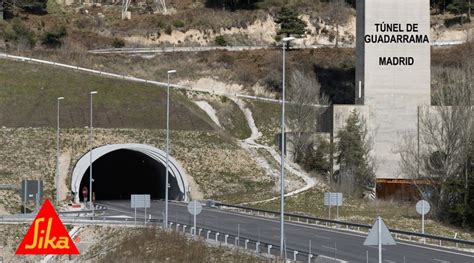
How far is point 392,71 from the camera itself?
267 feet

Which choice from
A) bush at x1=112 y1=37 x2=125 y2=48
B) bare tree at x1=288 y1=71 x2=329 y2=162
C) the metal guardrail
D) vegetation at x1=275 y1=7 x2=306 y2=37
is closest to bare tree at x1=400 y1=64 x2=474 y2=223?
the metal guardrail

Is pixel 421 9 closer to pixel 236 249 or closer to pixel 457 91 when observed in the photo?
pixel 457 91

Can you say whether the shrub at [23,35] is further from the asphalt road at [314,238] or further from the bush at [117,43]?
the asphalt road at [314,238]

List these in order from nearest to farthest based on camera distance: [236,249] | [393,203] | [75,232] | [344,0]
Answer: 1. [236,249]
2. [75,232]
3. [393,203]
4. [344,0]

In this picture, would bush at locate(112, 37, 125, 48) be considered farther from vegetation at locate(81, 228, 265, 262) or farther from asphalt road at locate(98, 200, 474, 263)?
vegetation at locate(81, 228, 265, 262)

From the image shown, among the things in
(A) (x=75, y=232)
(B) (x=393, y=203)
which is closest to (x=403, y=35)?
(B) (x=393, y=203)

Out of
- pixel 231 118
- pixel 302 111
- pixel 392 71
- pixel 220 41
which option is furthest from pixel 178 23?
pixel 392 71

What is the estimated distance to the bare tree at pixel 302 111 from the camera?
86.9 metres

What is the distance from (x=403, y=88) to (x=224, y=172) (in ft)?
52.8

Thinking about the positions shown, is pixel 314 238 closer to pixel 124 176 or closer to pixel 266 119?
pixel 124 176

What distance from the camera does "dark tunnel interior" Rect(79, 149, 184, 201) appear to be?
283ft

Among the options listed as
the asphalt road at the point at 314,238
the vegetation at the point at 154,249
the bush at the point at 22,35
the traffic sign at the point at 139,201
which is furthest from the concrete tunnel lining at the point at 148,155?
the bush at the point at 22,35

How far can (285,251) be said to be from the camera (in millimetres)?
33875

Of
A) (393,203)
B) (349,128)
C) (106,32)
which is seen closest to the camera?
(393,203)
